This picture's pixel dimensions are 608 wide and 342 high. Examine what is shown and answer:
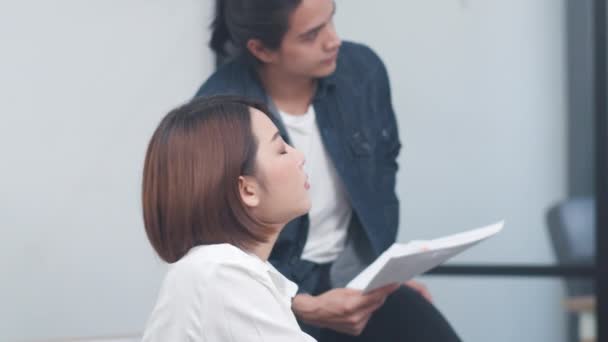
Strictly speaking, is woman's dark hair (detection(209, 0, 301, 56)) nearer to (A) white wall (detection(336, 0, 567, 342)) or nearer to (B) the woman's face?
(B) the woman's face

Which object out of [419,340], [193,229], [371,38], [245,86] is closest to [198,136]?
[193,229]

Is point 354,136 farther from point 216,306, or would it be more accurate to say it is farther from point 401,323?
point 216,306

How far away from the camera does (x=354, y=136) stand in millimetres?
2400

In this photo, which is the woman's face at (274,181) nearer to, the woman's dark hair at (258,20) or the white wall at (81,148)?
the woman's dark hair at (258,20)

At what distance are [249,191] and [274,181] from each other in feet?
0.15

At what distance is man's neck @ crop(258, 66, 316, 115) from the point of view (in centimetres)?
238

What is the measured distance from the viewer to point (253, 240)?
1739 millimetres

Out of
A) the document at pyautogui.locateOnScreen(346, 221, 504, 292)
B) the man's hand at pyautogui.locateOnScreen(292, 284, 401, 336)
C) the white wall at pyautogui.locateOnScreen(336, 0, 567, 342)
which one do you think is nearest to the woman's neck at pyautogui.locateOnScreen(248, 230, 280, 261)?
the document at pyautogui.locateOnScreen(346, 221, 504, 292)

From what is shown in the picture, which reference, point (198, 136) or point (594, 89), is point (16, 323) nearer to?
point (198, 136)

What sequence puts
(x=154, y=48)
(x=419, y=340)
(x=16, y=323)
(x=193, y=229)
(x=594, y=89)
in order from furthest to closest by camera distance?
(x=594, y=89)
(x=154, y=48)
(x=16, y=323)
(x=419, y=340)
(x=193, y=229)

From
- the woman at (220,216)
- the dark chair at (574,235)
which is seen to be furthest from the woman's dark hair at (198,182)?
the dark chair at (574,235)

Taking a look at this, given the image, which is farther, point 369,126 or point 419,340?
point 369,126

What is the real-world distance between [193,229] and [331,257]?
0.74m

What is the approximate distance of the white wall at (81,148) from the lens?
2645 mm
